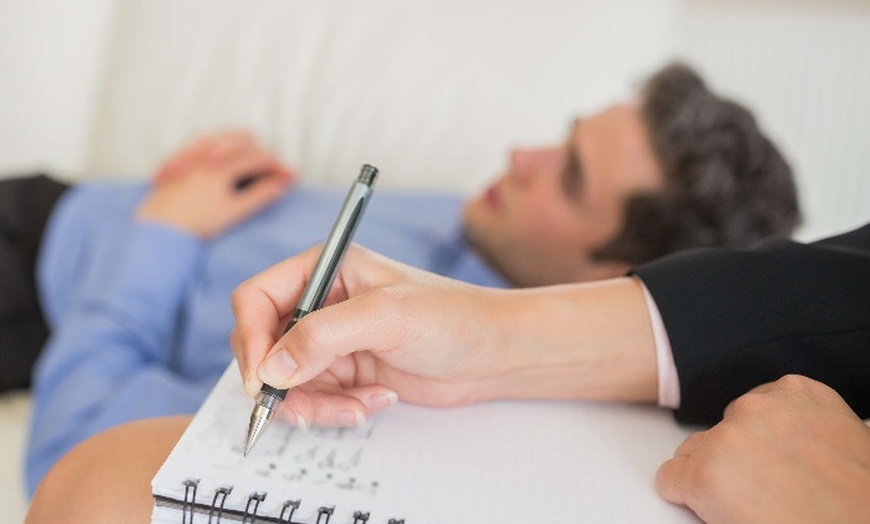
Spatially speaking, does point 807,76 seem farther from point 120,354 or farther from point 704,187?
point 120,354

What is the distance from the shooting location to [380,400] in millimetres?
625

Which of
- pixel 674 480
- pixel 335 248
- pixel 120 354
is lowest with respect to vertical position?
pixel 120 354

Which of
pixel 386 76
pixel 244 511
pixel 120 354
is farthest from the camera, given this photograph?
pixel 386 76

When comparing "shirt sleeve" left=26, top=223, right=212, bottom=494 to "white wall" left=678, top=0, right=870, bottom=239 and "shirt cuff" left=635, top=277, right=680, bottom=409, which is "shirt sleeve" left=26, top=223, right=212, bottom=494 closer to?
"shirt cuff" left=635, top=277, right=680, bottom=409

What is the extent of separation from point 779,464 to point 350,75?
3.37 ft

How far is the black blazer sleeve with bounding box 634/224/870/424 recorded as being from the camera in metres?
0.64

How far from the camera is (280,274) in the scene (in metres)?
0.62

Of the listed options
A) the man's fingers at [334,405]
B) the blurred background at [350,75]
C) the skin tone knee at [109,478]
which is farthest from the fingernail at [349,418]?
the blurred background at [350,75]

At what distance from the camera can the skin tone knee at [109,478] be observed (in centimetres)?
55

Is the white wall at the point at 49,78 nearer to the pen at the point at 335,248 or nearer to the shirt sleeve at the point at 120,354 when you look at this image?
the shirt sleeve at the point at 120,354

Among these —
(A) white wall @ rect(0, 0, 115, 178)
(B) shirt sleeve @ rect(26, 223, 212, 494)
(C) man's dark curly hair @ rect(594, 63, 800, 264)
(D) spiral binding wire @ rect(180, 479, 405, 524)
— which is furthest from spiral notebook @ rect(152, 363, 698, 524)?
(A) white wall @ rect(0, 0, 115, 178)

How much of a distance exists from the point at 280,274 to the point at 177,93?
3.05ft

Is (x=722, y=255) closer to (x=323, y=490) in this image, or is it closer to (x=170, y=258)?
(x=323, y=490)

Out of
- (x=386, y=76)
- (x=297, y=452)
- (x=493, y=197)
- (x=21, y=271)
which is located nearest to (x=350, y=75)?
(x=386, y=76)
